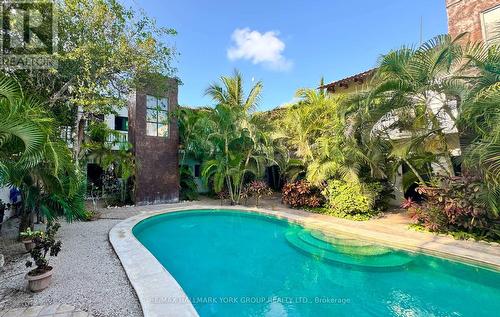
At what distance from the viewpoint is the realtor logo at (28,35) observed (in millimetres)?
6961

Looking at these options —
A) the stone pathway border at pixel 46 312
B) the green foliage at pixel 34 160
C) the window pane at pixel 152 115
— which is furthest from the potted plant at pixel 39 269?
the window pane at pixel 152 115

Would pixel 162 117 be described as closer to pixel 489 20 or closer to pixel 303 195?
pixel 303 195

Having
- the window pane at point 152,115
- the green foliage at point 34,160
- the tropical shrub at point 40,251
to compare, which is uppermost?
the window pane at point 152,115

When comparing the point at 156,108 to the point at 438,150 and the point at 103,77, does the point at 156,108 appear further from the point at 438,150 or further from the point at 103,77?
the point at 438,150

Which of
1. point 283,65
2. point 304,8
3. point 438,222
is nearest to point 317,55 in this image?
point 304,8

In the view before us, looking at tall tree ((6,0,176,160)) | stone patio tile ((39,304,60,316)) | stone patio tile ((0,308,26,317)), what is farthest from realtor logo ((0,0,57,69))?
stone patio tile ((39,304,60,316))

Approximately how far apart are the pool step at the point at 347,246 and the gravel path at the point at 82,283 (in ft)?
18.3

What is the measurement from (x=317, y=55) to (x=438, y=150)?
1364 cm

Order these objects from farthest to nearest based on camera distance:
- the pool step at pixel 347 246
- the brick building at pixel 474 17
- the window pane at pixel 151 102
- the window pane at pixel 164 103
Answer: the window pane at pixel 164 103 < the window pane at pixel 151 102 < the brick building at pixel 474 17 < the pool step at pixel 347 246

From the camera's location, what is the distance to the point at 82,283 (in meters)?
4.81

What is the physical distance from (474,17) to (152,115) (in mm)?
15435

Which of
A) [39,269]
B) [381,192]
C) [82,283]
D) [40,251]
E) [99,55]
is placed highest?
[99,55]

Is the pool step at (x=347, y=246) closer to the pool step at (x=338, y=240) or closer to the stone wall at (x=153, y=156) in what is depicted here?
the pool step at (x=338, y=240)

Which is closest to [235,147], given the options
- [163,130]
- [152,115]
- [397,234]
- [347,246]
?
[163,130]
